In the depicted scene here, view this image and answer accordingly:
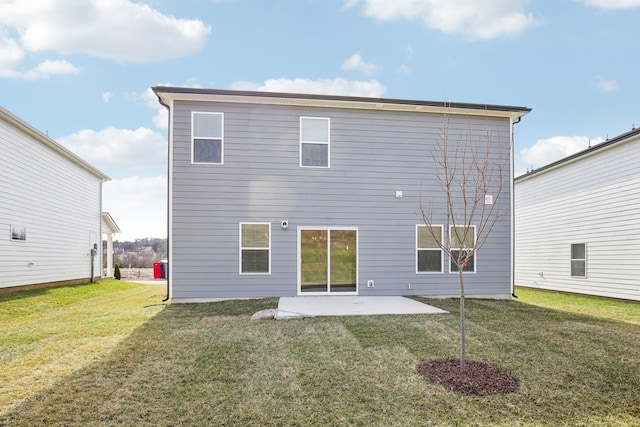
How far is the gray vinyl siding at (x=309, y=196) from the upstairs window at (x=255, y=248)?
135mm

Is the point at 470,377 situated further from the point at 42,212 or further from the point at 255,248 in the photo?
the point at 42,212

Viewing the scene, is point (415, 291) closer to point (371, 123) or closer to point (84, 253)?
point (371, 123)

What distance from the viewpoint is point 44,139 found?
11.5 metres

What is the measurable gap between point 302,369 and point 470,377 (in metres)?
1.83

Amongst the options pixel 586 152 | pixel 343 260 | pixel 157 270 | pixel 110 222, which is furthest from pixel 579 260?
pixel 110 222

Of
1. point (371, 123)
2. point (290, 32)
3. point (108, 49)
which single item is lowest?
point (371, 123)

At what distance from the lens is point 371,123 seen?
902cm

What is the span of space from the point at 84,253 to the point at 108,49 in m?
8.61

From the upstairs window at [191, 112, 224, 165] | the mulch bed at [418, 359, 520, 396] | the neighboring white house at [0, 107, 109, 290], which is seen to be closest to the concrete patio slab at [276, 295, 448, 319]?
the mulch bed at [418, 359, 520, 396]

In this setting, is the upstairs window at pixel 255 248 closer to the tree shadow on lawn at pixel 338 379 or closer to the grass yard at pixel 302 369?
the grass yard at pixel 302 369

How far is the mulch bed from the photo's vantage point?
3.50 m

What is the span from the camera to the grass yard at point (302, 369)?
3025mm

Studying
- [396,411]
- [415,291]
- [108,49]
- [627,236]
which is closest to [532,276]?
[627,236]

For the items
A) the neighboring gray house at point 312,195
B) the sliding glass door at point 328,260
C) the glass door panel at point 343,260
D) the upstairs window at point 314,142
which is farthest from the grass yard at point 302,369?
the upstairs window at point 314,142
